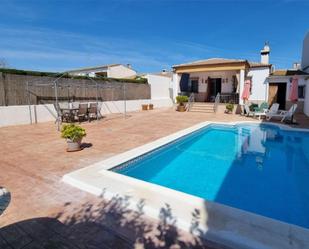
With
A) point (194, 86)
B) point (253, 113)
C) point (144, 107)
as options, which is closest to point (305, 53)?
point (194, 86)

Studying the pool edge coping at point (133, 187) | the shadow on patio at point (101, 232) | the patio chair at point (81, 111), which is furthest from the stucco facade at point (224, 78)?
the shadow on patio at point (101, 232)

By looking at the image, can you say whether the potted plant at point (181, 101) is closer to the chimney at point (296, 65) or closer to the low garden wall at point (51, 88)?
the low garden wall at point (51, 88)

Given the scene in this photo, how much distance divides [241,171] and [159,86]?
774 inches

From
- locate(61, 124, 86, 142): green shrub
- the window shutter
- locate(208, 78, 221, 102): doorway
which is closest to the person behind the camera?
locate(61, 124, 86, 142): green shrub

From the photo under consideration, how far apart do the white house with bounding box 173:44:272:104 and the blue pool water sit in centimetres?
954

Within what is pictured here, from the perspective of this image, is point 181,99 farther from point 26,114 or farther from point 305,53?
point 305,53

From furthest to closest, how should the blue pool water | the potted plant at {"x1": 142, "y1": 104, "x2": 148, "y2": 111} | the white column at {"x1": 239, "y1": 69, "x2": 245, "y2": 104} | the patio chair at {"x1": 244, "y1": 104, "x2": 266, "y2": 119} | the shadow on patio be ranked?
1. the potted plant at {"x1": 142, "y1": 104, "x2": 148, "y2": 111}
2. the white column at {"x1": 239, "y1": 69, "x2": 245, "y2": 104}
3. the patio chair at {"x1": 244, "y1": 104, "x2": 266, "y2": 119}
4. the blue pool water
5. the shadow on patio

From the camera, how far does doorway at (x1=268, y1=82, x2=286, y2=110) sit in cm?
1983

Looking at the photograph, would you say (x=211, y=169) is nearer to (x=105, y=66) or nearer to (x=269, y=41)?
(x=269, y=41)

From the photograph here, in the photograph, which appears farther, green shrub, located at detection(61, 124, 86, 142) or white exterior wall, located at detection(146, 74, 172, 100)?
white exterior wall, located at detection(146, 74, 172, 100)

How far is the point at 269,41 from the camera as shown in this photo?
22.7 metres

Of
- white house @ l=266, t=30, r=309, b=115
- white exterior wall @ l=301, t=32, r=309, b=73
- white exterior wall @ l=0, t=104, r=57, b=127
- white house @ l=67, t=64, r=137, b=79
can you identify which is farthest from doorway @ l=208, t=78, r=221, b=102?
white exterior wall @ l=0, t=104, r=57, b=127

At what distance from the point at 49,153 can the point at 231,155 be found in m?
6.48

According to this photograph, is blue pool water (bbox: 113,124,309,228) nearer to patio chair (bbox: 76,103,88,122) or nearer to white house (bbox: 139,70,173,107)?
patio chair (bbox: 76,103,88,122)
